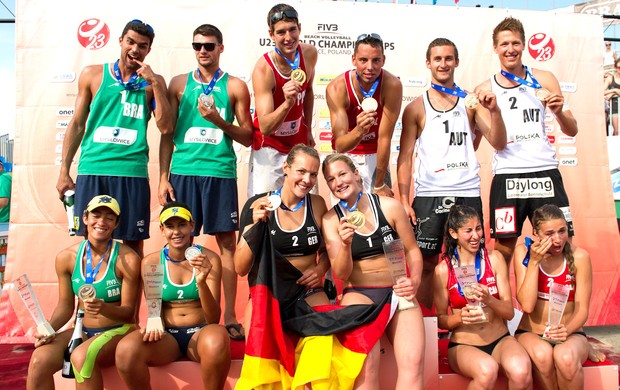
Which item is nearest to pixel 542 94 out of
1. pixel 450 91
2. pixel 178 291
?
pixel 450 91

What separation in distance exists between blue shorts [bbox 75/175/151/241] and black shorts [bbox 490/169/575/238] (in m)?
2.64

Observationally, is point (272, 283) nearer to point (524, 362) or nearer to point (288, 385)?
point (288, 385)

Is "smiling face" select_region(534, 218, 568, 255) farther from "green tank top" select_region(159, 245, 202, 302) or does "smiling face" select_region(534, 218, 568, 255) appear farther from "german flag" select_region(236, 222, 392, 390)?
"green tank top" select_region(159, 245, 202, 302)

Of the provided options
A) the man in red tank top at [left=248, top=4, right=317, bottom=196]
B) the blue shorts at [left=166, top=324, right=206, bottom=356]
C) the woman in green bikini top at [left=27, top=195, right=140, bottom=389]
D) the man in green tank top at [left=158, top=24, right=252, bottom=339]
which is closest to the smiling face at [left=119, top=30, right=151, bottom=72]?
the man in green tank top at [left=158, top=24, right=252, bottom=339]

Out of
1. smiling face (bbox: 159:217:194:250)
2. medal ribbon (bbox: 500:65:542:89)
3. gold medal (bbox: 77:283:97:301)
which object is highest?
medal ribbon (bbox: 500:65:542:89)

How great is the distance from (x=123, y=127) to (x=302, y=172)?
157cm

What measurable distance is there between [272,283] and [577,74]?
194 inches

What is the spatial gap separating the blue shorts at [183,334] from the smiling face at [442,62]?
8.15 feet

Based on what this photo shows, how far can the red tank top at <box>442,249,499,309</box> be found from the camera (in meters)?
3.28

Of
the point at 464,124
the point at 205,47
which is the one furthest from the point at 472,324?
the point at 205,47

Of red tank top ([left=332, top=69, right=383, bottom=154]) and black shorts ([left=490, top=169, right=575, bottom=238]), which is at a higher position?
red tank top ([left=332, top=69, right=383, bottom=154])

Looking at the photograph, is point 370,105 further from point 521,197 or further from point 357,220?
point 521,197

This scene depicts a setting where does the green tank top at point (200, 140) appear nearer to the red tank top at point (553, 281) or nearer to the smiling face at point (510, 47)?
the smiling face at point (510, 47)

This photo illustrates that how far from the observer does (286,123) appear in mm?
3936
